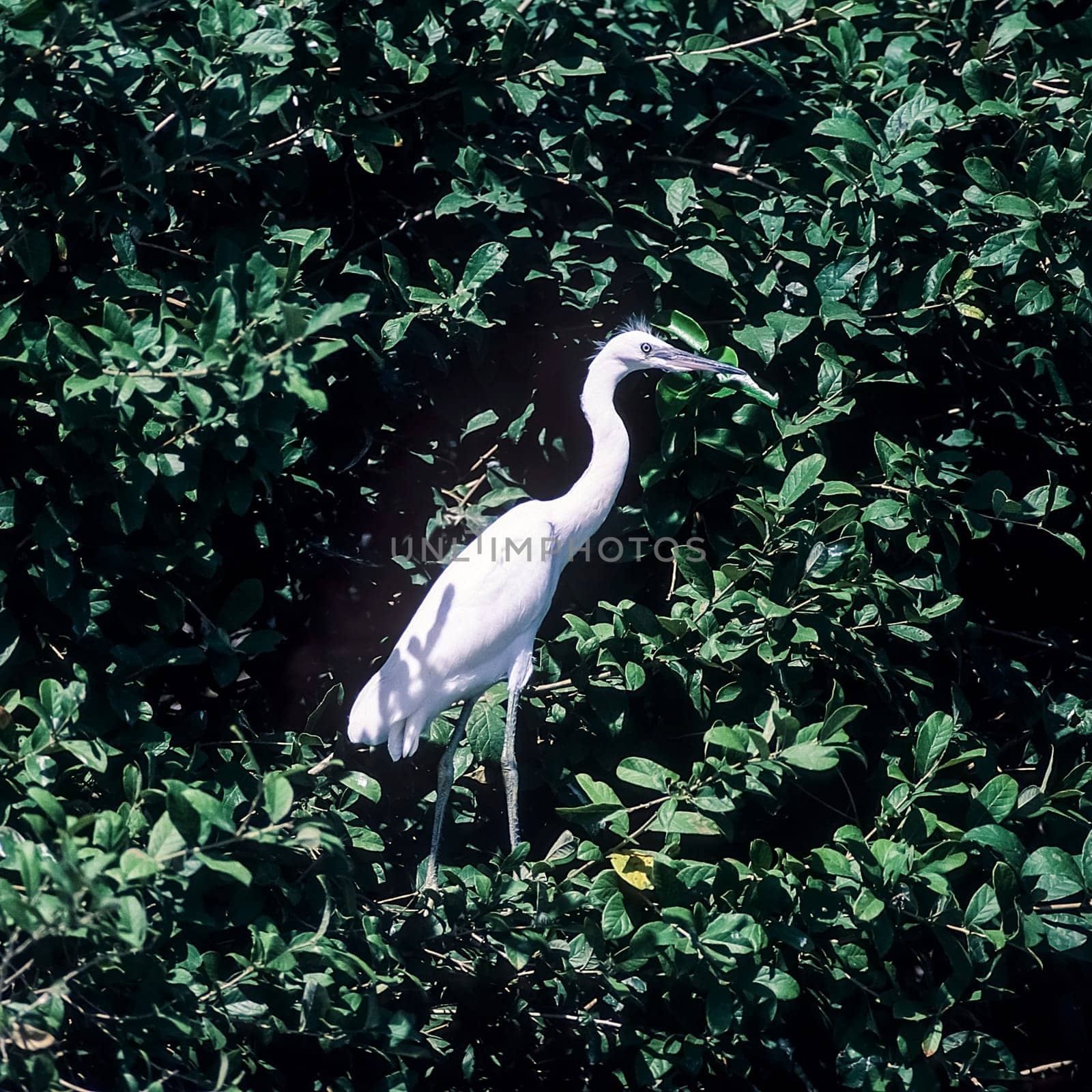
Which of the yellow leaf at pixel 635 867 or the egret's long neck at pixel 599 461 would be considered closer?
the yellow leaf at pixel 635 867

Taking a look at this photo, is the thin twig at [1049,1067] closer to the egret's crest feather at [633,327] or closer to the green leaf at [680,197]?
the egret's crest feather at [633,327]

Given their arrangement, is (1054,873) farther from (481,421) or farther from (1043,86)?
(1043,86)

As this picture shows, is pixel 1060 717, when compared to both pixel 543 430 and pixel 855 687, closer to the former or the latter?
pixel 855 687

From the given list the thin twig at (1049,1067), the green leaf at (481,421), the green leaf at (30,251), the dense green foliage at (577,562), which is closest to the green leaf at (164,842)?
the dense green foliage at (577,562)

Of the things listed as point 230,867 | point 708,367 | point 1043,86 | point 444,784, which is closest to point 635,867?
point 444,784

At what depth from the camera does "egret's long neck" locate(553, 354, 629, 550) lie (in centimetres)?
330

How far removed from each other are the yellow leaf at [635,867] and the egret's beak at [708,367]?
3.70 ft

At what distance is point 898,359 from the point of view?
132 inches

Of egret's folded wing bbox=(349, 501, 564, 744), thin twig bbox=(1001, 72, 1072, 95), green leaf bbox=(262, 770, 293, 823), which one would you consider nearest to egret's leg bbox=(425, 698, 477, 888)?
egret's folded wing bbox=(349, 501, 564, 744)

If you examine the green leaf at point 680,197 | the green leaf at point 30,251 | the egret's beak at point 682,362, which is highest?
the green leaf at point 30,251

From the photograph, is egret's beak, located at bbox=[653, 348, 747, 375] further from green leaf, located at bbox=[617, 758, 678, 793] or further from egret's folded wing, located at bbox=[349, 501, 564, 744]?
green leaf, located at bbox=[617, 758, 678, 793]

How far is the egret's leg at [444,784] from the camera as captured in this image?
10.2ft

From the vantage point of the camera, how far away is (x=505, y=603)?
10.9 ft

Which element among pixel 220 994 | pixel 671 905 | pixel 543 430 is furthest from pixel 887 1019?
pixel 543 430
